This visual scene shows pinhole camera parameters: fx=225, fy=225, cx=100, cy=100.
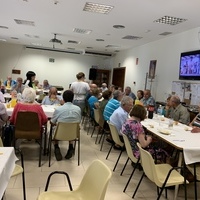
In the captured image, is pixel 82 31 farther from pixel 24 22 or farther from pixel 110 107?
pixel 110 107

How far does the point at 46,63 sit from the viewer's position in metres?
12.2

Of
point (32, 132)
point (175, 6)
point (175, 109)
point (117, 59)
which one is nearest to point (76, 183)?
point (32, 132)

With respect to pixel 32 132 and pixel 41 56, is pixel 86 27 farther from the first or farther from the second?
pixel 41 56

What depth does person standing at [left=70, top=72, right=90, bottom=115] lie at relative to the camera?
18.5 ft

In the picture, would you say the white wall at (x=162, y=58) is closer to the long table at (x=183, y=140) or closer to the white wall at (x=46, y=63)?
the long table at (x=183, y=140)

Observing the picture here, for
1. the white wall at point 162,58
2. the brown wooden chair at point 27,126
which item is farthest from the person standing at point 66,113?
the white wall at point 162,58

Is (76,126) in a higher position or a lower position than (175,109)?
lower

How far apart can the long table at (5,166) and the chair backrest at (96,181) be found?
582mm

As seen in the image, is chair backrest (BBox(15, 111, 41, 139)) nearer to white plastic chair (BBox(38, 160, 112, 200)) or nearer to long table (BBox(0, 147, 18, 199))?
long table (BBox(0, 147, 18, 199))

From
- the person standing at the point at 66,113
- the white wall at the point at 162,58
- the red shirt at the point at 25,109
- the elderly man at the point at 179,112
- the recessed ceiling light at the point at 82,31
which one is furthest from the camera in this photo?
the recessed ceiling light at the point at 82,31

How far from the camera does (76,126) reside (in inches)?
134

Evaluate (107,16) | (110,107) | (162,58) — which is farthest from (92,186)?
(162,58)

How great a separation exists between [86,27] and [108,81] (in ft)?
20.5

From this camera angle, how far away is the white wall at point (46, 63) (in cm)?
1173
